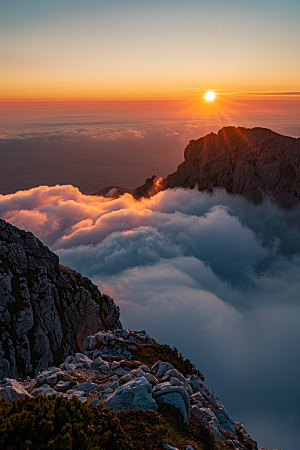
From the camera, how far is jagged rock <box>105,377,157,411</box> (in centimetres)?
1950

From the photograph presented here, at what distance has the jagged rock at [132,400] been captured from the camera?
19.5 metres

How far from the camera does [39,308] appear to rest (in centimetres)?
6144

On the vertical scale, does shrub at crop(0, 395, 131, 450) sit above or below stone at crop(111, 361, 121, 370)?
above

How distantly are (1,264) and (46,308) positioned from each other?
45.3 ft

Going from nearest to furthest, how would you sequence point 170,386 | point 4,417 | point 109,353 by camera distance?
point 4,417 < point 170,386 < point 109,353

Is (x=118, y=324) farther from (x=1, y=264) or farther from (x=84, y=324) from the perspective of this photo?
(x=1, y=264)

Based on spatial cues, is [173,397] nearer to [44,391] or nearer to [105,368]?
[44,391]

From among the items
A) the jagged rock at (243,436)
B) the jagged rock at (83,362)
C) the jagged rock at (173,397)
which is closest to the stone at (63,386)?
the jagged rock at (83,362)

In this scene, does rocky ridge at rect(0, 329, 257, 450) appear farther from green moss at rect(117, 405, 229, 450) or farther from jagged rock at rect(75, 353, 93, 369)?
green moss at rect(117, 405, 229, 450)

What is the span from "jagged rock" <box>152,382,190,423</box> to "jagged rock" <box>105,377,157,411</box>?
0.86m

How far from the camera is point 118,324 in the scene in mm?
74312

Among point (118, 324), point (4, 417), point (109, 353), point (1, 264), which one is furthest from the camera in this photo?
point (118, 324)

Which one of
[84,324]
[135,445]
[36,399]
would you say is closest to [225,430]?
[135,445]

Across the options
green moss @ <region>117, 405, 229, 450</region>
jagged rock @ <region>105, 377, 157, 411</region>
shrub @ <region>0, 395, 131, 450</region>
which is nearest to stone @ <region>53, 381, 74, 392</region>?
jagged rock @ <region>105, 377, 157, 411</region>
